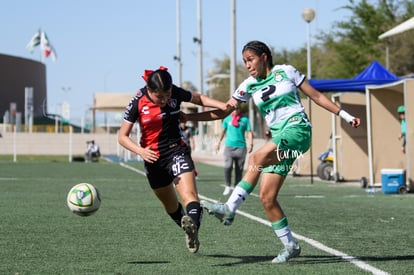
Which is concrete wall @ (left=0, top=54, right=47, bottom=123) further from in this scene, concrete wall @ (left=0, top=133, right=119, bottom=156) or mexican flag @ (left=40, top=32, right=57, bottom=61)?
concrete wall @ (left=0, top=133, right=119, bottom=156)

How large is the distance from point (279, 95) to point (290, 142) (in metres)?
0.44

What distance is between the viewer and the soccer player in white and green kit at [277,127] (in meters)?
8.12

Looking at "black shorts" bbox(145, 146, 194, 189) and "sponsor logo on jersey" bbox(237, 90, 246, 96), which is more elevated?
"sponsor logo on jersey" bbox(237, 90, 246, 96)

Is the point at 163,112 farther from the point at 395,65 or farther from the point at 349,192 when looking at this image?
the point at 395,65

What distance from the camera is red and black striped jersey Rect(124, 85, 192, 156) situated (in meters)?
8.51

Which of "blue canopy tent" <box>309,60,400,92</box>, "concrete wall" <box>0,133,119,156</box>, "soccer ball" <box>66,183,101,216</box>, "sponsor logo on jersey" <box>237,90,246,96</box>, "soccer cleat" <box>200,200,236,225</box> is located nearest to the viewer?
"soccer cleat" <box>200,200,236,225</box>

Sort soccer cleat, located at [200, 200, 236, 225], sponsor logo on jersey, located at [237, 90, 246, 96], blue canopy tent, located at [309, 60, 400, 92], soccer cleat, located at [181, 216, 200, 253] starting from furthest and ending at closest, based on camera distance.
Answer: blue canopy tent, located at [309, 60, 400, 92] < sponsor logo on jersey, located at [237, 90, 246, 96] < soccer cleat, located at [181, 216, 200, 253] < soccer cleat, located at [200, 200, 236, 225]

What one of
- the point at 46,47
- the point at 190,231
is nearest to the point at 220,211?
the point at 190,231

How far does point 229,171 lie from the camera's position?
2006cm

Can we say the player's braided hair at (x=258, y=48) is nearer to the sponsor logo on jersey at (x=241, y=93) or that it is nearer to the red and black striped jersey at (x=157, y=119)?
the sponsor logo on jersey at (x=241, y=93)

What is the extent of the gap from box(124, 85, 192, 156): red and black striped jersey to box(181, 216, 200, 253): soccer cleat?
2.80ft

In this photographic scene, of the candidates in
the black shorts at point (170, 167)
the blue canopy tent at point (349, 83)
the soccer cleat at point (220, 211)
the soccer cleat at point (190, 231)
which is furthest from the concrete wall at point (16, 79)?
the soccer cleat at point (220, 211)

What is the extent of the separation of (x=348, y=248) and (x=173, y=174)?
82.8 inches

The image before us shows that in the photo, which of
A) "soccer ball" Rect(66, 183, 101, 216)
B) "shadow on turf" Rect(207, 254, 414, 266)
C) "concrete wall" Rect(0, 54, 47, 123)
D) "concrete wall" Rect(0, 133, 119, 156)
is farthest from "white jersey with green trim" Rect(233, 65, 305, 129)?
"concrete wall" Rect(0, 54, 47, 123)
